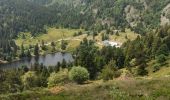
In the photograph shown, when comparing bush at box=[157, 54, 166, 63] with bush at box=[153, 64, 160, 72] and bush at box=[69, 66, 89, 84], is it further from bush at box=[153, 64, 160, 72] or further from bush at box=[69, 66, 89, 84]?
bush at box=[69, 66, 89, 84]

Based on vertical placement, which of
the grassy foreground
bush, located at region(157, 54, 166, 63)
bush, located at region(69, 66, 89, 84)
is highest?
the grassy foreground

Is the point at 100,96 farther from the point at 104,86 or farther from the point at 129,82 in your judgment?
the point at 129,82

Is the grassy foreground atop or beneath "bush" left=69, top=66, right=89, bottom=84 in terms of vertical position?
atop

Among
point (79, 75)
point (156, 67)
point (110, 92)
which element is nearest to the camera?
point (110, 92)

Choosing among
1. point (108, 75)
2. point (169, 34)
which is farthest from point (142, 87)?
point (169, 34)

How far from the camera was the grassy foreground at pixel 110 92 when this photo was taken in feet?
173

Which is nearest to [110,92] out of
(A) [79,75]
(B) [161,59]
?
(A) [79,75]

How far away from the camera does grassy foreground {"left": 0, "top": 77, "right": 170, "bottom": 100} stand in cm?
5269

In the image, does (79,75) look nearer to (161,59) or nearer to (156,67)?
(156,67)

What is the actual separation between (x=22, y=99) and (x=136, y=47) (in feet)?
454

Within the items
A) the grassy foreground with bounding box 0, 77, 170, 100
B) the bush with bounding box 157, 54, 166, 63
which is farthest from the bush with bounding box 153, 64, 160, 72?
the grassy foreground with bounding box 0, 77, 170, 100

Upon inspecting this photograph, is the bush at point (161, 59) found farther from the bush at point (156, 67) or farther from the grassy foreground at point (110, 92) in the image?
the grassy foreground at point (110, 92)

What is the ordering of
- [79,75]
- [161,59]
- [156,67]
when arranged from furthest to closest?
1. [161,59]
2. [156,67]
3. [79,75]

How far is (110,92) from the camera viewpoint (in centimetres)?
5403
